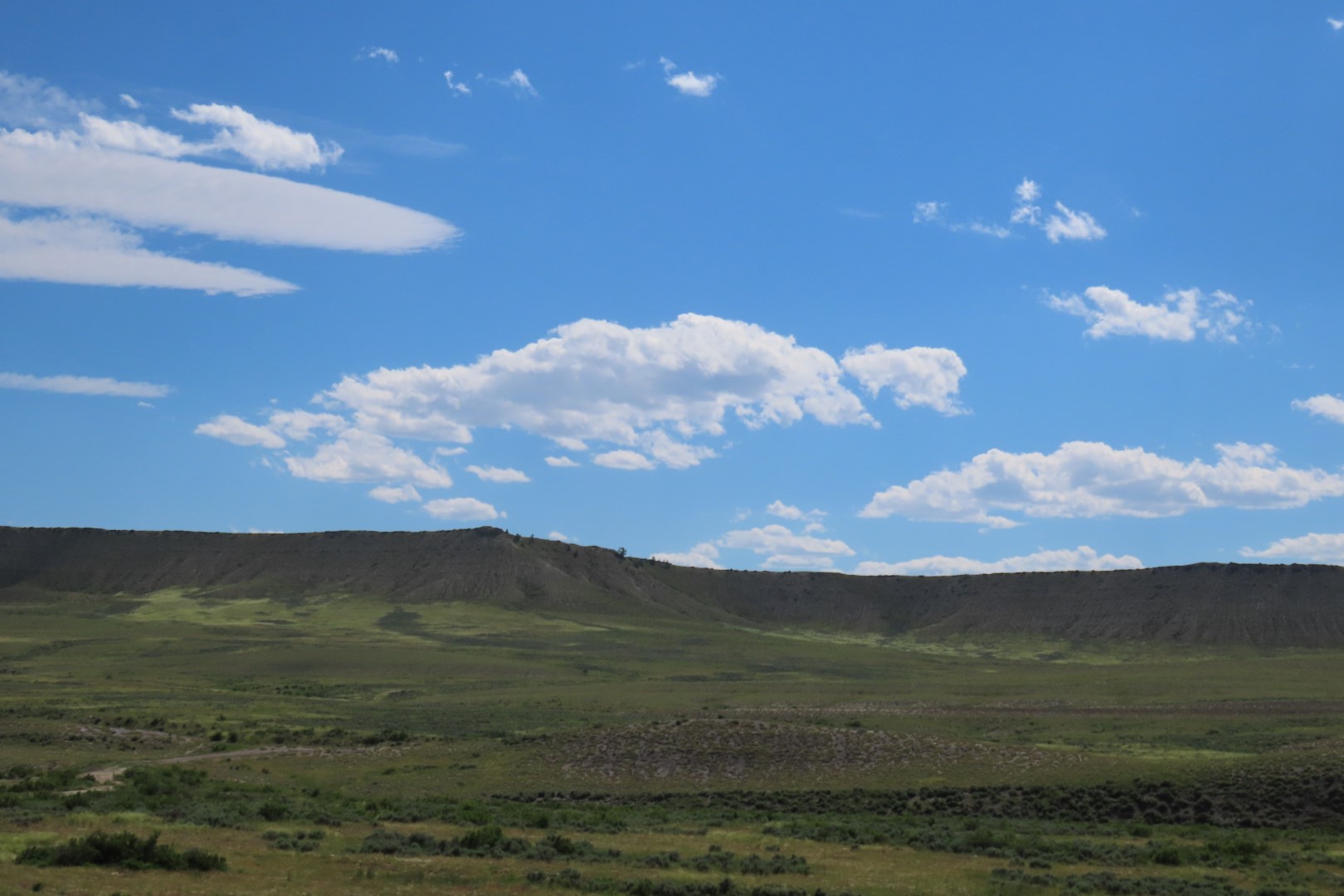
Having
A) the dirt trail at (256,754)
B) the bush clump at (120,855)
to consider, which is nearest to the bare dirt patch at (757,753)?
the dirt trail at (256,754)

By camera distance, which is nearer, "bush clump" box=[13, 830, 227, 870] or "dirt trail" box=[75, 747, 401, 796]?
"bush clump" box=[13, 830, 227, 870]

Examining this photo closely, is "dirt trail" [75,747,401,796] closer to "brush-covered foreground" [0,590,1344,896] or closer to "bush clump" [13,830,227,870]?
"brush-covered foreground" [0,590,1344,896]

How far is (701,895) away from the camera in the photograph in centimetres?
2612

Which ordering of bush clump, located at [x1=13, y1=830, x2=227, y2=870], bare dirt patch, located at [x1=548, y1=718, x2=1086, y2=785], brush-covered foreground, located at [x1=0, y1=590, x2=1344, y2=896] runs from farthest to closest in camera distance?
bare dirt patch, located at [x1=548, y1=718, x2=1086, y2=785] < brush-covered foreground, located at [x1=0, y1=590, x2=1344, y2=896] < bush clump, located at [x1=13, y1=830, x2=227, y2=870]

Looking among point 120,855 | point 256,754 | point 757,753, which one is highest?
point 120,855

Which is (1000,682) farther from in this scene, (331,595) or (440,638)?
(331,595)

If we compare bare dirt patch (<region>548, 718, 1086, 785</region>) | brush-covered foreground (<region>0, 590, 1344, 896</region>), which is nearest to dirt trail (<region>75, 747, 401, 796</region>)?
brush-covered foreground (<region>0, 590, 1344, 896</region>)

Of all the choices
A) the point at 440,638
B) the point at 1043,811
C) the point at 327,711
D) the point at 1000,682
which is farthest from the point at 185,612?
the point at 1043,811

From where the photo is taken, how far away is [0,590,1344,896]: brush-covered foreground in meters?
28.7

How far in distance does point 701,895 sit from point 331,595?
17116 centimetres

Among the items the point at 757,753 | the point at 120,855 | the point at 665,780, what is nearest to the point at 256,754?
the point at 665,780

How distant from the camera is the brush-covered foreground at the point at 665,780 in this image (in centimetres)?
2872

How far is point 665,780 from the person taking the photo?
49469mm

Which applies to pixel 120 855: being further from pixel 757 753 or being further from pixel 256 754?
pixel 757 753
